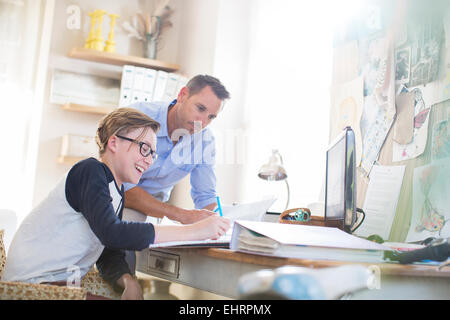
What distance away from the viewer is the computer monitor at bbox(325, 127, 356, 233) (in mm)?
1225

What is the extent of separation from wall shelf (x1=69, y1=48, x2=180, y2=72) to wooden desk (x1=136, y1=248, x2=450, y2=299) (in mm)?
1940

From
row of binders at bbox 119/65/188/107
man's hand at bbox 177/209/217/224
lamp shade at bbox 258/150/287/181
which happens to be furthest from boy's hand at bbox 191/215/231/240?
row of binders at bbox 119/65/188/107

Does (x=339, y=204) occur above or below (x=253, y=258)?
above

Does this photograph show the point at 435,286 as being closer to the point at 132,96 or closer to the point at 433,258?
the point at 433,258

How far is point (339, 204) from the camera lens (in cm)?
130

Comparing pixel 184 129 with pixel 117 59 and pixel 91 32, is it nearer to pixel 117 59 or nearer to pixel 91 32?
pixel 117 59

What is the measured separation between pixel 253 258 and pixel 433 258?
0.34m

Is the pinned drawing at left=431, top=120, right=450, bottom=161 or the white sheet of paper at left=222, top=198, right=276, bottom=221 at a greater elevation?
the pinned drawing at left=431, top=120, right=450, bottom=161

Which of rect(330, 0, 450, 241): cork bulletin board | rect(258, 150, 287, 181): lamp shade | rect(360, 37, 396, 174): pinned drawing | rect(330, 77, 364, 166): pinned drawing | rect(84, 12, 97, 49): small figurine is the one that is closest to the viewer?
rect(330, 0, 450, 241): cork bulletin board

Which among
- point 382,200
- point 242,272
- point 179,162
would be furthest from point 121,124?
point 382,200

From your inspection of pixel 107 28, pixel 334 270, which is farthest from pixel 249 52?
pixel 334 270

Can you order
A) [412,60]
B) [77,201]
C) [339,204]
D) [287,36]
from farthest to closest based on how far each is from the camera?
1. [287,36]
2. [412,60]
3. [339,204]
4. [77,201]

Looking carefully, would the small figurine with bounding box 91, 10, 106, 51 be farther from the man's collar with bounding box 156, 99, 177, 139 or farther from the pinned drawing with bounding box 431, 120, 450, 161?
the pinned drawing with bounding box 431, 120, 450, 161

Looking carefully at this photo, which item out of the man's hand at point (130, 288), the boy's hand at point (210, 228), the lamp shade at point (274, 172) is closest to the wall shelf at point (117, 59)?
the lamp shade at point (274, 172)
